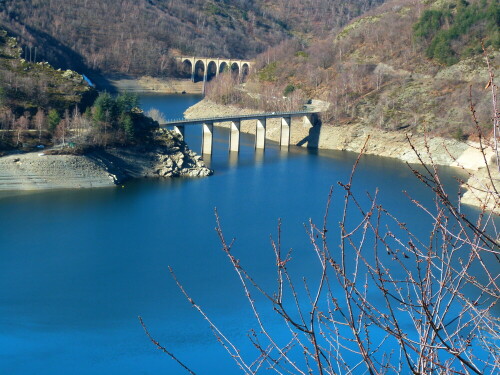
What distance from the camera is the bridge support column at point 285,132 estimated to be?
83.6ft

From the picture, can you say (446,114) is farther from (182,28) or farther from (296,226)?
(182,28)

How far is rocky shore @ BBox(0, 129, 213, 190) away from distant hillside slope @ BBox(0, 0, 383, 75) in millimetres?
19762

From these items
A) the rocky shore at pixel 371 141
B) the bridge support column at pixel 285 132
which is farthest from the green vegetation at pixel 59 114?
the rocky shore at pixel 371 141

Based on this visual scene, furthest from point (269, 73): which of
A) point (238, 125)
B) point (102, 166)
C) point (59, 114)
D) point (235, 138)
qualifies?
point (102, 166)

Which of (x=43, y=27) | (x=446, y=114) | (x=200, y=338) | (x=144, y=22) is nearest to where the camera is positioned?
(x=200, y=338)

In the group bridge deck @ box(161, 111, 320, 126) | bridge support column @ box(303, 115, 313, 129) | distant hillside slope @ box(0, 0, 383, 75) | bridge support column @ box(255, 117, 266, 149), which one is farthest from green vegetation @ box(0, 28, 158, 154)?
distant hillside slope @ box(0, 0, 383, 75)

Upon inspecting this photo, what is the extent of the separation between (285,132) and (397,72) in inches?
226

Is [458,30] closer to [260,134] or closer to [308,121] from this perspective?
[308,121]

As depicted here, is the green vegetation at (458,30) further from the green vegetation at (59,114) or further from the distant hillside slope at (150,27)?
the distant hillside slope at (150,27)

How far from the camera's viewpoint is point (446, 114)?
24359mm

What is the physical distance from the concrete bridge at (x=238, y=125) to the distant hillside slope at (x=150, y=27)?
54.6 feet

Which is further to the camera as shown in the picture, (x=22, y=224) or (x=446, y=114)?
(x=446, y=114)

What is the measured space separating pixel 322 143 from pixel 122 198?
10.7 metres

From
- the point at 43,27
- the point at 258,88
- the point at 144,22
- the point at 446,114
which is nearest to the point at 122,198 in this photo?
the point at 446,114
